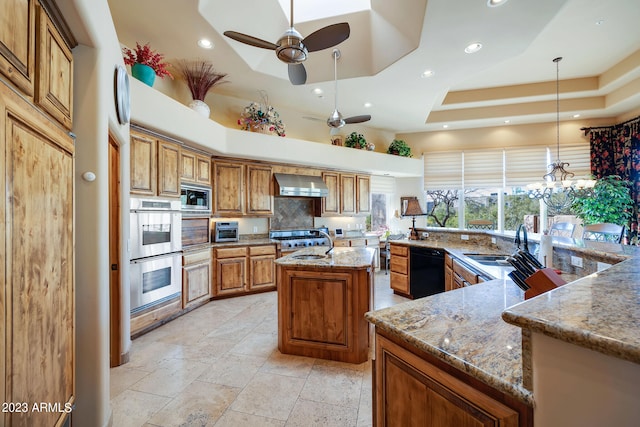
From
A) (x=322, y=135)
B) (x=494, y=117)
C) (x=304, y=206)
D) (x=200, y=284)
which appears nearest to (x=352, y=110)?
(x=322, y=135)

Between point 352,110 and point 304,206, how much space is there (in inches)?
82.9

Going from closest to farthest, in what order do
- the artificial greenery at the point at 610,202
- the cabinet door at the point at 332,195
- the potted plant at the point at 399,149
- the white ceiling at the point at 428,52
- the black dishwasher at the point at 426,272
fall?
the white ceiling at the point at 428,52 → the black dishwasher at the point at 426,272 → the artificial greenery at the point at 610,202 → the cabinet door at the point at 332,195 → the potted plant at the point at 399,149

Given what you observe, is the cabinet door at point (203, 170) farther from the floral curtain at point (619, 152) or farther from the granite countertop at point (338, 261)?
the floral curtain at point (619, 152)

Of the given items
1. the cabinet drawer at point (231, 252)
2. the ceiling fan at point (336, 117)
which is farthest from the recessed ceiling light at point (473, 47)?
the cabinet drawer at point (231, 252)

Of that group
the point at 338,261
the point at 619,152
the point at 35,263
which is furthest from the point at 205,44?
the point at 619,152

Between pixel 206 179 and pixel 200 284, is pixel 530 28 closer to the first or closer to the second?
pixel 206 179

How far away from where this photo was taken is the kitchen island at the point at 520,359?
56 centimetres

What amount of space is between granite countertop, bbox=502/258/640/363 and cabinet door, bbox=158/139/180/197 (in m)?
3.56

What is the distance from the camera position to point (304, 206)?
5773 mm

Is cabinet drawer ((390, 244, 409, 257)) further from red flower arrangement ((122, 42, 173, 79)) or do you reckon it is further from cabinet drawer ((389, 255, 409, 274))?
red flower arrangement ((122, 42, 173, 79))

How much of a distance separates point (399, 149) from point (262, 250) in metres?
3.85

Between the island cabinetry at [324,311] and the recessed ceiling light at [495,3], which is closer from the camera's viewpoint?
the recessed ceiling light at [495,3]

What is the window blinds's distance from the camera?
20.9ft

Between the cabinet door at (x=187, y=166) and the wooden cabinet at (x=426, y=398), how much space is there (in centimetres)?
345
